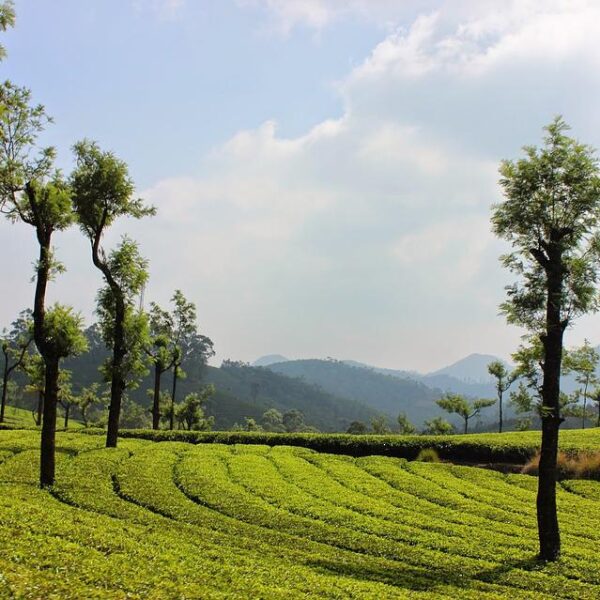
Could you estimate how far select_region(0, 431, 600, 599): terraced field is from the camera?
11.2 m

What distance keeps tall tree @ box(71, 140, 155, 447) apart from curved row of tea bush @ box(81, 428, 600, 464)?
14724 millimetres

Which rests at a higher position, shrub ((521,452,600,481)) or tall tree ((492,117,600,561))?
tall tree ((492,117,600,561))


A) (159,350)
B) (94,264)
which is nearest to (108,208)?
(94,264)

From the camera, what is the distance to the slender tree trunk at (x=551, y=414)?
55.6 ft

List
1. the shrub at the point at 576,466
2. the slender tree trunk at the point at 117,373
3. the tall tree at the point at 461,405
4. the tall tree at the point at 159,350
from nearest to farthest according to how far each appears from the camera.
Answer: the shrub at the point at 576,466 → the slender tree trunk at the point at 117,373 → the tall tree at the point at 159,350 → the tall tree at the point at 461,405

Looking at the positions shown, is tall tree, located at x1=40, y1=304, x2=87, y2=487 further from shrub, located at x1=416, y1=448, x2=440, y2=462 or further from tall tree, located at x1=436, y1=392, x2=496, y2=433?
tall tree, located at x1=436, y1=392, x2=496, y2=433

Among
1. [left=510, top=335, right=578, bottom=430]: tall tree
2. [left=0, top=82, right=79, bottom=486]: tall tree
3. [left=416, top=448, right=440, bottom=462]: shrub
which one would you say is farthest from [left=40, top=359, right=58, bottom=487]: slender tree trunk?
[left=416, top=448, right=440, bottom=462]: shrub

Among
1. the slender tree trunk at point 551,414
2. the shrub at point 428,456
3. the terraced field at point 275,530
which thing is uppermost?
the slender tree trunk at point 551,414

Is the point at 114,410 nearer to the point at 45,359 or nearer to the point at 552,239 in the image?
the point at 45,359

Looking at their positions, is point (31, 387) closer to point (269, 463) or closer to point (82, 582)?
point (269, 463)

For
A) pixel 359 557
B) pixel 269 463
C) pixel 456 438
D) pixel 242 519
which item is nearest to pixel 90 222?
pixel 269 463

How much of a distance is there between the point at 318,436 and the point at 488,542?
25583 mm

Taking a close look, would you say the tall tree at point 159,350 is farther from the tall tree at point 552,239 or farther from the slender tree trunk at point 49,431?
the tall tree at point 552,239

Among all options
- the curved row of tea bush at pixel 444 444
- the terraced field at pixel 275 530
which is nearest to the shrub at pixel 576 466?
the curved row of tea bush at pixel 444 444
